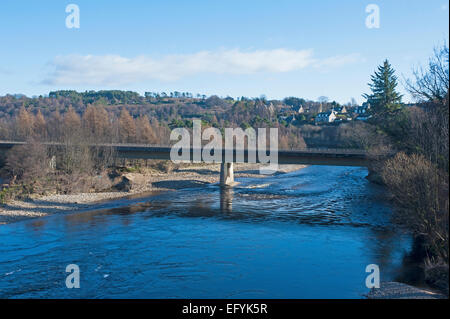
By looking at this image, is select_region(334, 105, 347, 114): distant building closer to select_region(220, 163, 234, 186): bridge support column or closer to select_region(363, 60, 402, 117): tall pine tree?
select_region(363, 60, 402, 117): tall pine tree

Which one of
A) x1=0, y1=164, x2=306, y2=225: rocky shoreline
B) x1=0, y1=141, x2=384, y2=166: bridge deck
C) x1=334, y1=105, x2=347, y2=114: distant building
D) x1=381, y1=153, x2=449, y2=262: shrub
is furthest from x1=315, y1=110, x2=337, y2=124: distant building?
x1=381, y1=153, x2=449, y2=262: shrub

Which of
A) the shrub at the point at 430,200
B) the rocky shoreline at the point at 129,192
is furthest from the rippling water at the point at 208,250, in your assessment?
the rocky shoreline at the point at 129,192

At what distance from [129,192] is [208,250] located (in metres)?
26.2

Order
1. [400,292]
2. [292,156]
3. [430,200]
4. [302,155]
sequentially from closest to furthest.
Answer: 1. [400,292]
2. [430,200]
3. [302,155]
4. [292,156]

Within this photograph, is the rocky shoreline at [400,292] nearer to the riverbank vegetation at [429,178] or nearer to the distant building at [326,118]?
the riverbank vegetation at [429,178]

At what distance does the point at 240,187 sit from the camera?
176 ft

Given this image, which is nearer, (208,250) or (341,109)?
(208,250)

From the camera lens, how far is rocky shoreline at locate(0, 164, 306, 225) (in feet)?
121

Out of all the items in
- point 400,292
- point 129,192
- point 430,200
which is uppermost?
point 430,200

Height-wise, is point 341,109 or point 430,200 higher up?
point 341,109

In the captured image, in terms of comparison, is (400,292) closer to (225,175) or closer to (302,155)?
(302,155)

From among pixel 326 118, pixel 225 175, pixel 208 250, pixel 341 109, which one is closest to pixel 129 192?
pixel 225 175

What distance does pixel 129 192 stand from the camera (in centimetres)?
4928
